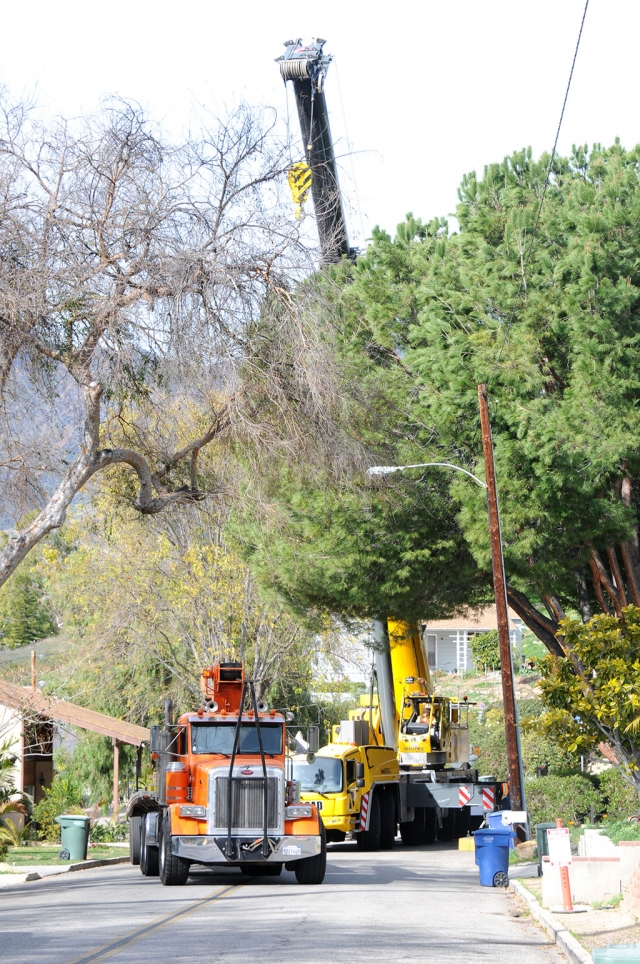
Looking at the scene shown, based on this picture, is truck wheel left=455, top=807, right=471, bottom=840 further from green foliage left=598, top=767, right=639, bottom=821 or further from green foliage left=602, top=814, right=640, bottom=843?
green foliage left=602, top=814, right=640, bottom=843

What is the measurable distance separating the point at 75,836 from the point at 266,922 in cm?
1229

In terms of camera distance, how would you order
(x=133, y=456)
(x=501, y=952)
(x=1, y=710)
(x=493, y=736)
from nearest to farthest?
(x=501, y=952) → (x=133, y=456) → (x=1, y=710) → (x=493, y=736)

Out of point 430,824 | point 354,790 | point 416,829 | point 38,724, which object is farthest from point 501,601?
point 38,724

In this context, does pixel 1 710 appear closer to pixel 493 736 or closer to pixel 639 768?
pixel 639 768

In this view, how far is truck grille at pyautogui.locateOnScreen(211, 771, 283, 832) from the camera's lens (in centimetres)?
1794

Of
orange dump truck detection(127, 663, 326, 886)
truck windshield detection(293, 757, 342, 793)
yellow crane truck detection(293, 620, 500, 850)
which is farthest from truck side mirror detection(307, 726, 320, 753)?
truck windshield detection(293, 757, 342, 793)

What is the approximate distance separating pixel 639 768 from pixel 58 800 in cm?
1758

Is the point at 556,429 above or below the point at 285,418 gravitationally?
above

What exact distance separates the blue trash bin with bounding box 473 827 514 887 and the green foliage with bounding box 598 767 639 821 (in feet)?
24.8

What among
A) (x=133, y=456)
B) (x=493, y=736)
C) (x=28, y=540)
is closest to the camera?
(x=28, y=540)

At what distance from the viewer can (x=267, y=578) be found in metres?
30.4

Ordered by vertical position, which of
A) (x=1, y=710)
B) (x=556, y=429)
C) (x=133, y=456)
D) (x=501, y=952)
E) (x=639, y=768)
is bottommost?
(x=501, y=952)

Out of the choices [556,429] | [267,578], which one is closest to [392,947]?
[556,429]

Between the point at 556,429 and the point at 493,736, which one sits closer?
the point at 556,429
